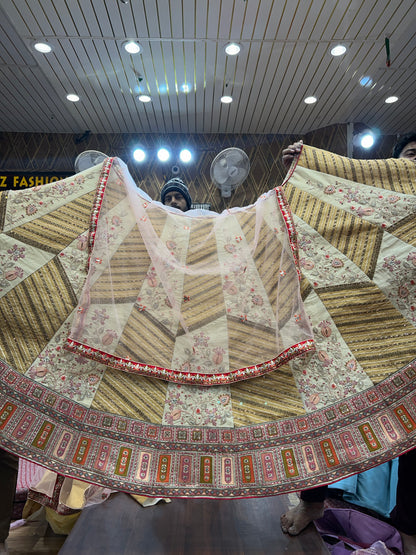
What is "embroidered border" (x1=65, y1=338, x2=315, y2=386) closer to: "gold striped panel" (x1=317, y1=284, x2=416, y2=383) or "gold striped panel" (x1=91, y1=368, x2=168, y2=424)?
"gold striped panel" (x1=91, y1=368, x2=168, y2=424)

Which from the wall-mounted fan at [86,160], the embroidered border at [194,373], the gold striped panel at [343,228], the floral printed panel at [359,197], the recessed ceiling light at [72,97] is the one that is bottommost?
the embroidered border at [194,373]

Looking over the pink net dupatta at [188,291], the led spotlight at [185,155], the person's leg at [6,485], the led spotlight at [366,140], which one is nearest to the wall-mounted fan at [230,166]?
the led spotlight at [185,155]

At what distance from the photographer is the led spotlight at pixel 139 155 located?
4867 mm

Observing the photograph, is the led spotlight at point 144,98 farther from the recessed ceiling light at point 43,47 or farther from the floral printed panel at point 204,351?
the floral printed panel at point 204,351

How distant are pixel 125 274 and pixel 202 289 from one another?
0.31 metres

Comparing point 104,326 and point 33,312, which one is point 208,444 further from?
point 33,312

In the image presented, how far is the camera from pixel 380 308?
134 centimetres

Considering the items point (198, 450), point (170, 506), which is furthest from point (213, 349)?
point (170, 506)

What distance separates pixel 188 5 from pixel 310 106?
6.63 ft

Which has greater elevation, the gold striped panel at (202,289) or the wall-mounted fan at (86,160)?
the wall-mounted fan at (86,160)

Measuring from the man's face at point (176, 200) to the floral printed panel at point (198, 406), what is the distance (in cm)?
163

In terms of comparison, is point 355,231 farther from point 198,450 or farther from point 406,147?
point 198,450

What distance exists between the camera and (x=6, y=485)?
4.14 feet

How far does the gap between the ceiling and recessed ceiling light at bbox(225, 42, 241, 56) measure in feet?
0.16
